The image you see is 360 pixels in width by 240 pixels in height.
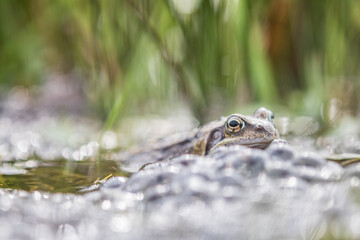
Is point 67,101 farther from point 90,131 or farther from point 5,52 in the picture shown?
point 90,131

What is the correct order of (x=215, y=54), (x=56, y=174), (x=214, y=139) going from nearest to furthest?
(x=56, y=174), (x=214, y=139), (x=215, y=54)

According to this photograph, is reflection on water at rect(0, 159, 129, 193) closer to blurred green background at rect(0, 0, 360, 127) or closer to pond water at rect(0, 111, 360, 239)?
pond water at rect(0, 111, 360, 239)

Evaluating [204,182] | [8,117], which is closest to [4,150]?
[8,117]

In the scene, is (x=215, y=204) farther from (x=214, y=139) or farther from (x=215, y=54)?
(x=215, y=54)

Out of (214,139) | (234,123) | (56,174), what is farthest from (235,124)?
(56,174)

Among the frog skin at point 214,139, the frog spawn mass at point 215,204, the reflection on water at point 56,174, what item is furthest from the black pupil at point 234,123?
the frog spawn mass at point 215,204

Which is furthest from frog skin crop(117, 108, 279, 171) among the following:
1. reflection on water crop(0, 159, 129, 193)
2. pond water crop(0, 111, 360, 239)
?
pond water crop(0, 111, 360, 239)
